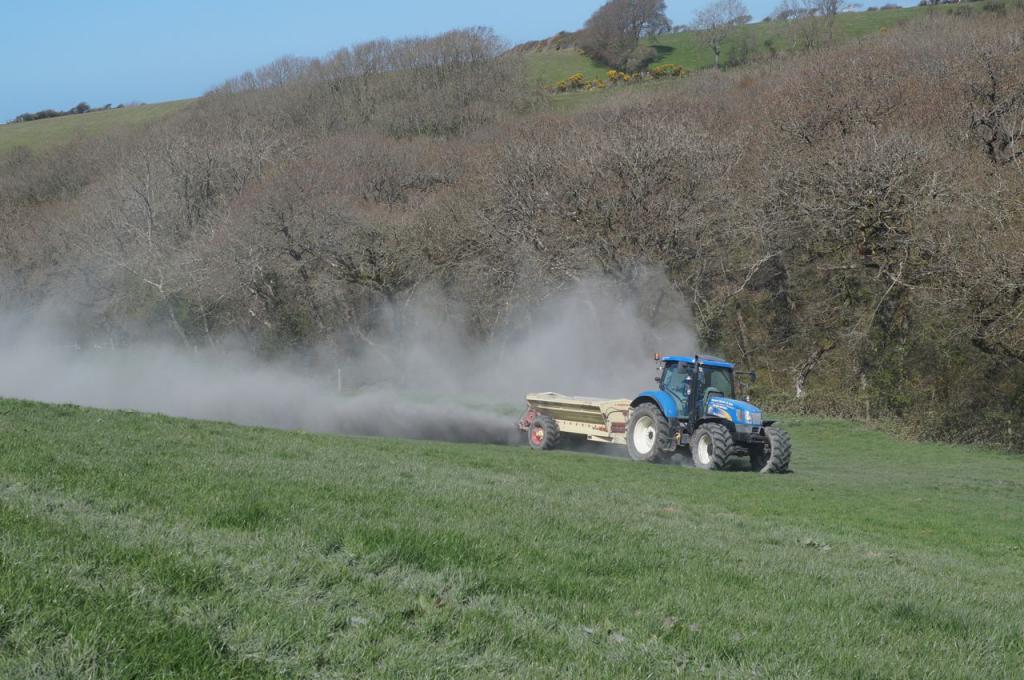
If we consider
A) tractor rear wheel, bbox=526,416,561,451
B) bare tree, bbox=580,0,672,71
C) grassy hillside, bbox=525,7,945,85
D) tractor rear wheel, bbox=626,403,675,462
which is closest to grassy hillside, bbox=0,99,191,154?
grassy hillside, bbox=525,7,945,85

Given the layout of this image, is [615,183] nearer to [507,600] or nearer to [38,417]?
[38,417]

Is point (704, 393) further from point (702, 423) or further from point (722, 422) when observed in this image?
point (722, 422)

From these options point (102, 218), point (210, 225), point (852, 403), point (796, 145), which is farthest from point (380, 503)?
point (102, 218)

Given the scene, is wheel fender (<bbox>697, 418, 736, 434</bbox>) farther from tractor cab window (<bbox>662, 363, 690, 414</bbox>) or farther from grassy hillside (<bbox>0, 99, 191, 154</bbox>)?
grassy hillside (<bbox>0, 99, 191, 154</bbox>)

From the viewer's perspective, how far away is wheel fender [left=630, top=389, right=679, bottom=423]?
69.6 feet

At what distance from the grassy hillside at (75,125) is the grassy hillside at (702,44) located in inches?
1717

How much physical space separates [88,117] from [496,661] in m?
130

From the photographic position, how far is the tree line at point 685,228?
33.8m

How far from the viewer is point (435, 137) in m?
73.1

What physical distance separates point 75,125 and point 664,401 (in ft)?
356

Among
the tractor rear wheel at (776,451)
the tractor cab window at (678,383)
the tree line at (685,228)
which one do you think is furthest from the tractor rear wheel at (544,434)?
the tree line at (685,228)

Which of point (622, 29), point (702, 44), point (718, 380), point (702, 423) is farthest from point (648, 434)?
point (622, 29)

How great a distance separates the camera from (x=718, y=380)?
861 inches

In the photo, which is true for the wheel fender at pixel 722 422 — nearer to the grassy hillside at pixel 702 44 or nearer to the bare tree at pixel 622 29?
the grassy hillside at pixel 702 44
